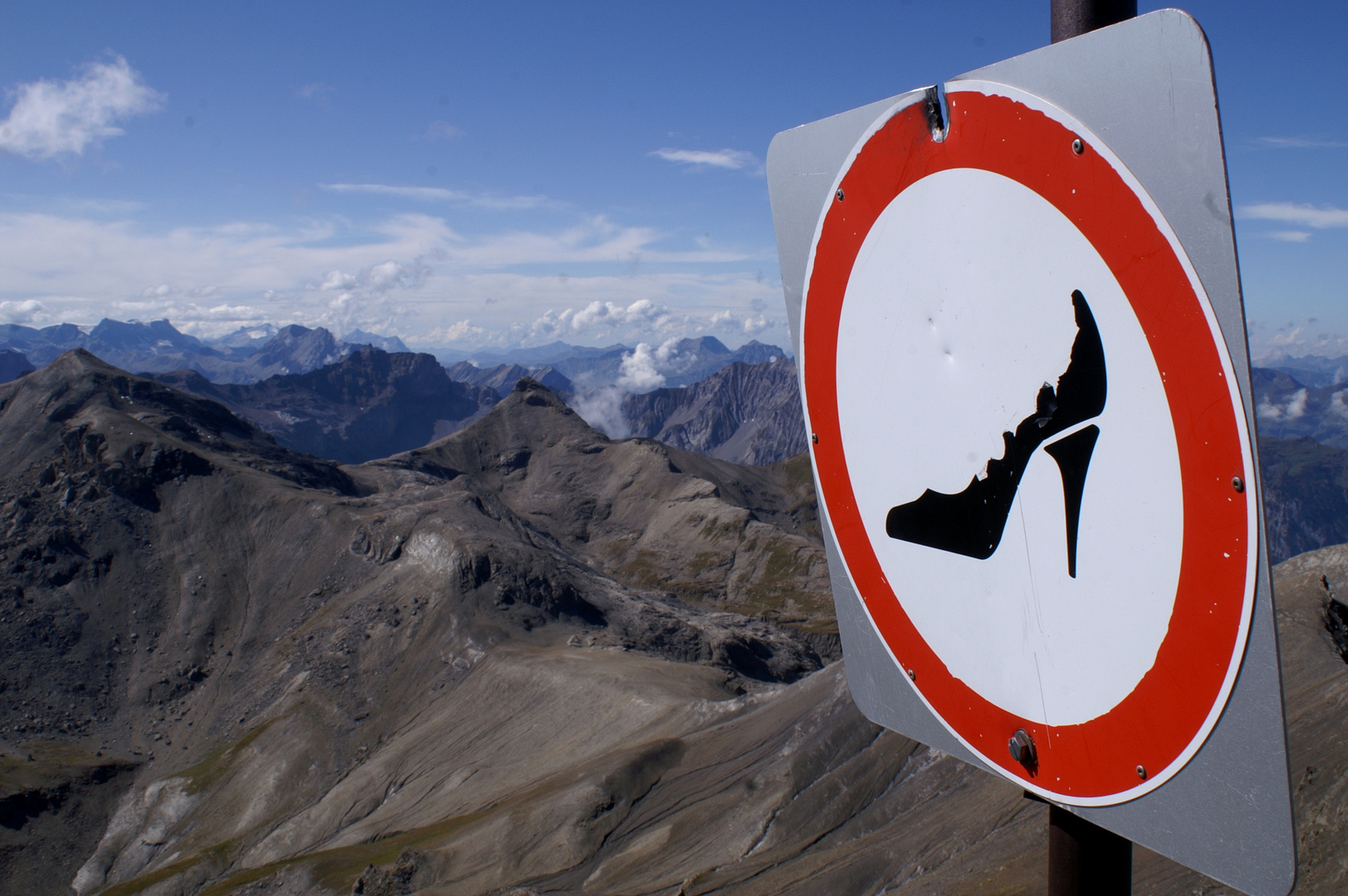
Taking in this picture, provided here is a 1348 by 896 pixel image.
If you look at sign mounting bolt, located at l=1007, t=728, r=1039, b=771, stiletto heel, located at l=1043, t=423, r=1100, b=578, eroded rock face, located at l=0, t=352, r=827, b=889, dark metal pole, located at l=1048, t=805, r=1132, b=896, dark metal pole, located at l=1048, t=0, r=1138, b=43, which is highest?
dark metal pole, located at l=1048, t=0, r=1138, b=43

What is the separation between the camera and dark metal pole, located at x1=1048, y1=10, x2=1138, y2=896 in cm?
202

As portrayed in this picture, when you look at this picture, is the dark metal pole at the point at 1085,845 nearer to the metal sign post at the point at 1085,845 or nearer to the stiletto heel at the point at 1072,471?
the metal sign post at the point at 1085,845

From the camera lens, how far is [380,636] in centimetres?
5169

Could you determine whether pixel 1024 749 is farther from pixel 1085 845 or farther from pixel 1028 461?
pixel 1028 461

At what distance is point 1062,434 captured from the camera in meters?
1.90

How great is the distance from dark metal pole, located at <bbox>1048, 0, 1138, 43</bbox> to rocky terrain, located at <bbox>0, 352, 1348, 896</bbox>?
31.5ft

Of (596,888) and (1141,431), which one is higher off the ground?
(1141,431)

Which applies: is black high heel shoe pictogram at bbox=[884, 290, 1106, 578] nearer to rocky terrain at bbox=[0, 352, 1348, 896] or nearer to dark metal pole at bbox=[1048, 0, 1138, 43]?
dark metal pole at bbox=[1048, 0, 1138, 43]

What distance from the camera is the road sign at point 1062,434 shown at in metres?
1.58

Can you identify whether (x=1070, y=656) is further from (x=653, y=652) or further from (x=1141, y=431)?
(x=653, y=652)

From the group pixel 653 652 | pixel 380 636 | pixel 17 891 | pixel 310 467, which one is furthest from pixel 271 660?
pixel 310 467

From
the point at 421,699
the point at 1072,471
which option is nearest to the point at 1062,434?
the point at 1072,471

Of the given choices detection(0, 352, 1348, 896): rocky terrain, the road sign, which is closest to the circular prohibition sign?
the road sign

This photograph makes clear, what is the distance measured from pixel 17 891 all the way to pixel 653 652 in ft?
120
